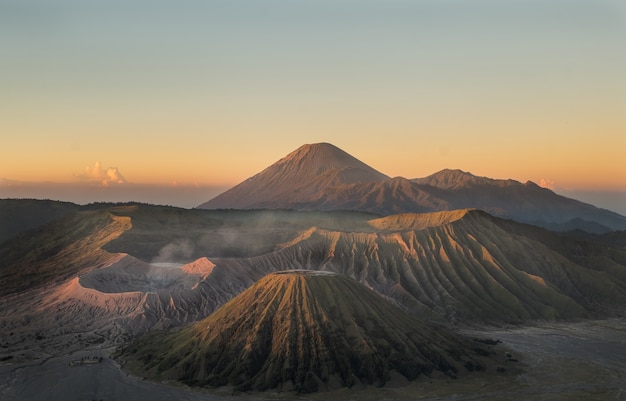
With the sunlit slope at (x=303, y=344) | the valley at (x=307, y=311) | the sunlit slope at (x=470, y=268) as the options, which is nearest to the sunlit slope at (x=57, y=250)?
the valley at (x=307, y=311)

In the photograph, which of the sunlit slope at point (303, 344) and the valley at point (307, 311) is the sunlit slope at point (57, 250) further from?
the sunlit slope at point (303, 344)

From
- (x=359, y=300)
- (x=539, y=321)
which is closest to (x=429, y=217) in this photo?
(x=539, y=321)

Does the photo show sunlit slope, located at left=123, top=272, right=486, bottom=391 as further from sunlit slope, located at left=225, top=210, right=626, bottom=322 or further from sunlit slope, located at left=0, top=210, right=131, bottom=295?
sunlit slope, located at left=0, top=210, right=131, bottom=295

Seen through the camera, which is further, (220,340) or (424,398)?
(220,340)

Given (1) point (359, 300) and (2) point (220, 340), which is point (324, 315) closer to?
(1) point (359, 300)

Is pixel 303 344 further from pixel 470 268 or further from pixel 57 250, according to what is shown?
pixel 57 250
